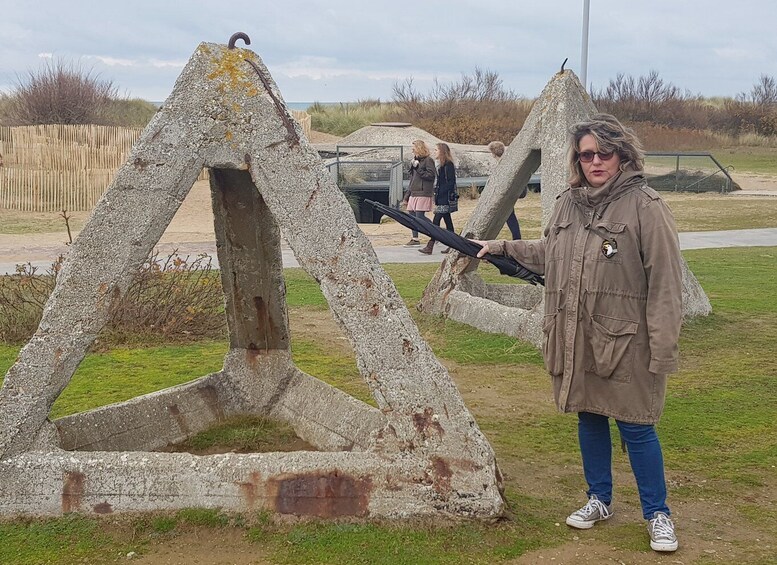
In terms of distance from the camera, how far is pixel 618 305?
4.12 m

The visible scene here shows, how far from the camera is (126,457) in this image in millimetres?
4441

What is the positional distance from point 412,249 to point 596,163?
11628 mm

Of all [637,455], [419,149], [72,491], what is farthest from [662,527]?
[419,149]

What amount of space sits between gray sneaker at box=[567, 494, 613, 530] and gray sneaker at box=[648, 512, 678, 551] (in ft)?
0.96

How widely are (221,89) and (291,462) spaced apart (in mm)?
1717

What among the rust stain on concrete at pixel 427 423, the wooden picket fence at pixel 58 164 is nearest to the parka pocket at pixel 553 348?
the rust stain on concrete at pixel 427 423

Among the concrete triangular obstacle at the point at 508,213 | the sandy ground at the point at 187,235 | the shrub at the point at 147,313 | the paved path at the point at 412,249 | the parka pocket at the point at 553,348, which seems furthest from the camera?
the sandy ground at the point at 187,235

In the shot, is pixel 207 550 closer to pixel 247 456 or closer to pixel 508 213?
pixel 247 456

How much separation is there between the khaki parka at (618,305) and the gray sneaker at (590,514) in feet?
1.66

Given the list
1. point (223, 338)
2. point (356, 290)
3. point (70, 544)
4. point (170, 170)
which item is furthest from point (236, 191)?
point (223, 338)

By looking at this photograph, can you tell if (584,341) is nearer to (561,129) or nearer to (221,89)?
(221,89)

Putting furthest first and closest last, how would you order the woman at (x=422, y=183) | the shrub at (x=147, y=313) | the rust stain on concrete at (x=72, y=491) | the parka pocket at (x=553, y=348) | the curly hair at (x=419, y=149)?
the woman at (x=422, y=183) → the curly hair at (x=419, y=149) → the shrub at (x=147, y=313) → the rust stain on concrete at (x=72, y=491) → the parka pocket at (x=553, y=348)

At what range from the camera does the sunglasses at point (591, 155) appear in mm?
4223

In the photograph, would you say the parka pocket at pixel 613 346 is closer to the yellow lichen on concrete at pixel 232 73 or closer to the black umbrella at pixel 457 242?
the black umbrella at pixel 457 242
